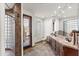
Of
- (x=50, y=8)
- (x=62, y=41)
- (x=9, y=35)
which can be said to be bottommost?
(x=62, y=41)

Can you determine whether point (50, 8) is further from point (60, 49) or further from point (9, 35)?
point (9, 35)

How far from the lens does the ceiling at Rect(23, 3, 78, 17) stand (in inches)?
73.0

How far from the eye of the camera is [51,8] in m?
1.89

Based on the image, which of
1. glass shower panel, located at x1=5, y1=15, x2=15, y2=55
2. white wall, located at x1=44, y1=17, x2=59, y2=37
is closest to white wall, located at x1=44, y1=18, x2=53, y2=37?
white wall, located at x1=44, y1=17, x2=59, y2=37

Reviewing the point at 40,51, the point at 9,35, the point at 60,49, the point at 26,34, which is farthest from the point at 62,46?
the point at 9,35

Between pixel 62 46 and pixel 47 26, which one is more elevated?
pixel 47 26

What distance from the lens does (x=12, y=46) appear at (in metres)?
1.88

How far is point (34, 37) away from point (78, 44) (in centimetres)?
70

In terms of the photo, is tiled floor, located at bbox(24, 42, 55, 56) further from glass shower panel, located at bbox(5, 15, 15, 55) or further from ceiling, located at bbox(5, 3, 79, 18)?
ceiling, located at bbox(5, 3, 79, 18)

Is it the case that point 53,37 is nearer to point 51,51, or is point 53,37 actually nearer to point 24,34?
point 51,51

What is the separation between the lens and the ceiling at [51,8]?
6.09 feet

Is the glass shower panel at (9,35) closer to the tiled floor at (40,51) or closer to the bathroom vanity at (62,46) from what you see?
the tiled floor at (40,51)

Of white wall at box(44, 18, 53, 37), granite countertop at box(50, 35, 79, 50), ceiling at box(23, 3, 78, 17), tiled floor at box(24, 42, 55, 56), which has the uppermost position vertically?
ceiling at box(23, 3, 78, 17)

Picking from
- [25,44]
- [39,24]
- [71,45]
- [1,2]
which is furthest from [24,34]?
[71,45]
